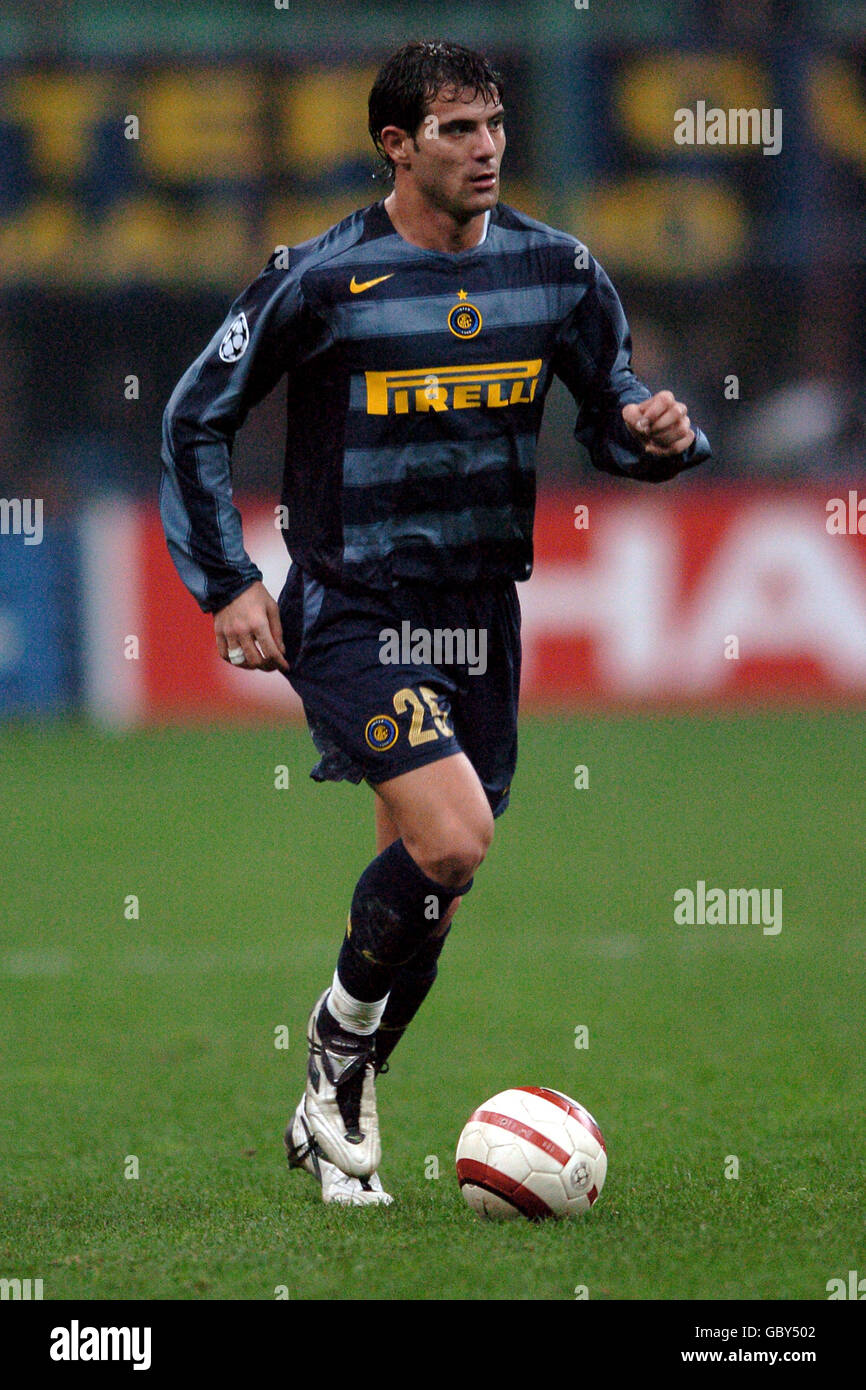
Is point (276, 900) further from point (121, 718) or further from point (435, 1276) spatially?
point (121, 718)

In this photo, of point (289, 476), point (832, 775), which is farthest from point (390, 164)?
point (832, 775)

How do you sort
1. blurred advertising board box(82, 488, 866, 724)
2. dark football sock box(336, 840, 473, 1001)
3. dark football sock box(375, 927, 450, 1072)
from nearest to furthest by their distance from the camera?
1. dark football sock box(336, 840, 473, 1001)
2. dark football sock box(375, 927, 450, 1072)
3. blurred advertising board box(82, 488, 866, 724)

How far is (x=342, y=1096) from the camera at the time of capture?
4.40 m

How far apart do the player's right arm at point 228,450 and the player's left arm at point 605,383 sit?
57 cm

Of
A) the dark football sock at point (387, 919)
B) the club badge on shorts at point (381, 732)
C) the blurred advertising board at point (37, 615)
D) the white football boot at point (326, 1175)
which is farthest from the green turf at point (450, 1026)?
the blurred advertising board at point (37, 615)

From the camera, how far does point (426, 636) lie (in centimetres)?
430

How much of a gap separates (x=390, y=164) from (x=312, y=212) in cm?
1166

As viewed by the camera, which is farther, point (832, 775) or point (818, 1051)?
point (832, 775)

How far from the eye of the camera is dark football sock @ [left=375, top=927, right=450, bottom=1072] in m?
4.57

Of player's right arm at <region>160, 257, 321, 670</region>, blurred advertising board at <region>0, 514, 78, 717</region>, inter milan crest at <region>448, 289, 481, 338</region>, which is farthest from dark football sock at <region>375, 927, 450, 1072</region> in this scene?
blurred advertising board at <region>0, 514, 78, 717</region>

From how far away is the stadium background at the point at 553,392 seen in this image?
1250cm

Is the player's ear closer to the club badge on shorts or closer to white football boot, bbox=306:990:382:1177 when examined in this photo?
the club badge on shorts

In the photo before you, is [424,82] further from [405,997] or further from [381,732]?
[405,997]

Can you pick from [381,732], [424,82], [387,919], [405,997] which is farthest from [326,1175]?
[424,82]
